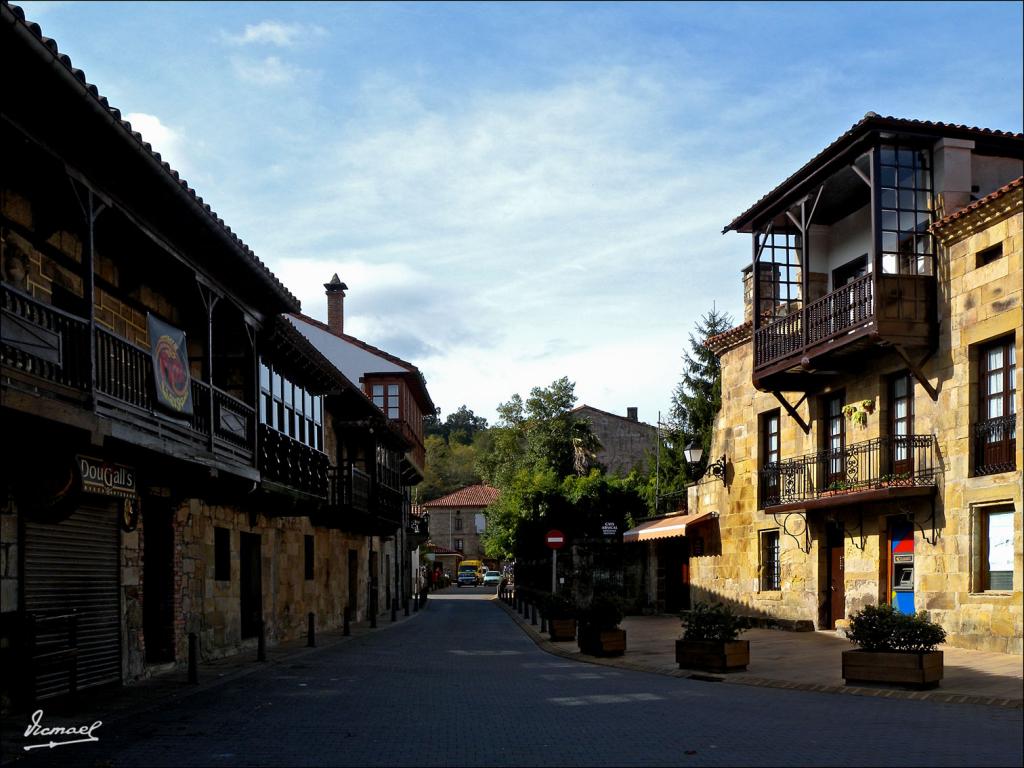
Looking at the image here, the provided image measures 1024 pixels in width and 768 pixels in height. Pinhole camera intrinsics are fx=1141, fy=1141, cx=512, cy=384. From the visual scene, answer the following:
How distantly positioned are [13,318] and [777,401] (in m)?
18.6

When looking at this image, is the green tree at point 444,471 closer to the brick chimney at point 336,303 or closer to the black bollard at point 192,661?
the brick chimney at point 336,303

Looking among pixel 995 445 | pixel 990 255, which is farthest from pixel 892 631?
pixel 990 255

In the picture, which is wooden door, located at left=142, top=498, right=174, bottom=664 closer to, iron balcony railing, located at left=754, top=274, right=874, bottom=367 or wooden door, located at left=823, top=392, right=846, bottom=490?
iron balcony railing, located at left=754, top=274, right=874, bottom=367

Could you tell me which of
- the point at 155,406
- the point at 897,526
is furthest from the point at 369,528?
the point at 155,406

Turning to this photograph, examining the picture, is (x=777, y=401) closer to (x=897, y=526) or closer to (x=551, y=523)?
(x=897, y=526)

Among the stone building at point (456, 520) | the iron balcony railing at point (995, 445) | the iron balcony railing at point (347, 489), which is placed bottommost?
the stone building at point (456, 520)

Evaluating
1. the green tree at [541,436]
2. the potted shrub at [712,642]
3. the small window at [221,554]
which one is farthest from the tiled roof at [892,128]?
the green tree at [541,436]

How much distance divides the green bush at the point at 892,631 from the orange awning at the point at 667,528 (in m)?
14.7

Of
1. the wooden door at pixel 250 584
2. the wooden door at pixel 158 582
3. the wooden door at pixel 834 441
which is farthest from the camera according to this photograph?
the wooden door at pixel 834 441

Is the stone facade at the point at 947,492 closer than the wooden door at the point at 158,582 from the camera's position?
No

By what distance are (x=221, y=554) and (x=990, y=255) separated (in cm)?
1390

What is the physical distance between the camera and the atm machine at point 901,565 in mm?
20172

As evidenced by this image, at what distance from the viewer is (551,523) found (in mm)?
41281

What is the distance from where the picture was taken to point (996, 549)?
58.3 ft
